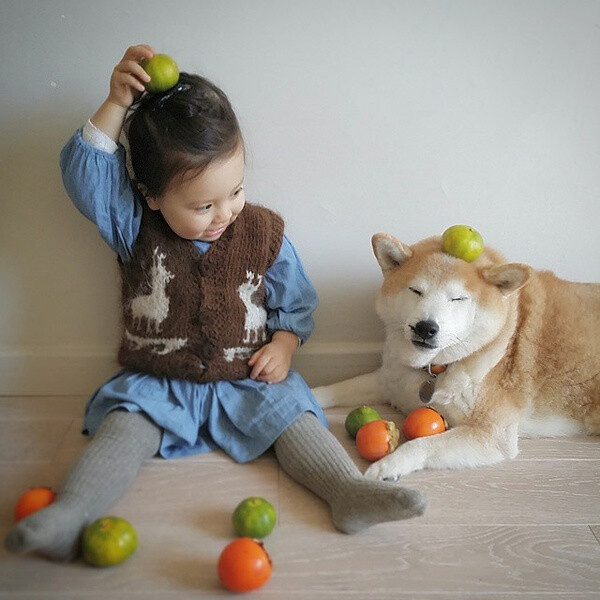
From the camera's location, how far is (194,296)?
131cm

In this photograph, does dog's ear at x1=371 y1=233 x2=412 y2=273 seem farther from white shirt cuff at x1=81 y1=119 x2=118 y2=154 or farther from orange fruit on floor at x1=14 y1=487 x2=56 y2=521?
orange fruit on floor at x1=14 y1=487 x2=56 y2=521

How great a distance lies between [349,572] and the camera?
101 centimetres

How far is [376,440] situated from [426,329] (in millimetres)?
264

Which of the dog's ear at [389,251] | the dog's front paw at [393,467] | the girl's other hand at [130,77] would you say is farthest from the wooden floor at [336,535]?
the girl's other hand at [130,77]

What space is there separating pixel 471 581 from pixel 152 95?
1066 millimetres

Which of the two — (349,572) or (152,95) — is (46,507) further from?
(152,95)

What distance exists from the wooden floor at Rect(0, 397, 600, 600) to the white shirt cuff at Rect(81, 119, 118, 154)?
2.15 feet

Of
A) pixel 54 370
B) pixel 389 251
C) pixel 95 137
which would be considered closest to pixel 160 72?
pixel 95 137

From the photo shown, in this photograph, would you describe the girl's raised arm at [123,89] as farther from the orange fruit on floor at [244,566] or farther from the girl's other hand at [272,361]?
the orange fruit on floor at [244,566]

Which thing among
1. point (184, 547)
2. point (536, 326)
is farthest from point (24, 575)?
point (536, 326)

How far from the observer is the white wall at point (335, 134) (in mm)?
1331

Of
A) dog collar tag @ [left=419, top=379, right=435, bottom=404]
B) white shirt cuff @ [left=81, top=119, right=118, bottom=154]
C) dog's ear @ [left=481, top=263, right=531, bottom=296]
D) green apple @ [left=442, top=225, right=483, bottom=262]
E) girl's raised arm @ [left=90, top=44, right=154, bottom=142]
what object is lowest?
dog collar tag @ [left=419, top=379, right=435, bottom=404]

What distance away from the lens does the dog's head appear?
1.26 m

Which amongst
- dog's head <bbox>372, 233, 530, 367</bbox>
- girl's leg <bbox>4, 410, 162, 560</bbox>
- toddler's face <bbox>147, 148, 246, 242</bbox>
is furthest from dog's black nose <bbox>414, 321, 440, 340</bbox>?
girl's leg <bbox>4, 410, 162, 560</bbox>
